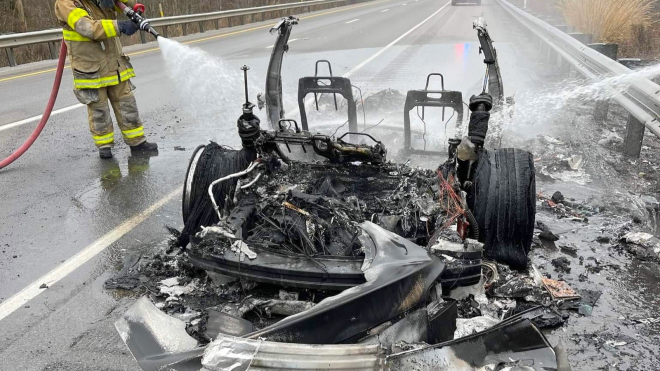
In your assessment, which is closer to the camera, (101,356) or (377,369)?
(377,369)

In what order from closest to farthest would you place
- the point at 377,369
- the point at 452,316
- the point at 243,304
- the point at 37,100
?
Result: the point at 377,369 < the point at 452,316 < the point at 243,304 < the point at 37,100

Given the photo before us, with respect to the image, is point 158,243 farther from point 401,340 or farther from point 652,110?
point 652,110

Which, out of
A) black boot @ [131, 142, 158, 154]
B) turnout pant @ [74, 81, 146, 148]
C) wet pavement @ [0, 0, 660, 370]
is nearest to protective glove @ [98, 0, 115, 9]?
turnout pant @ [74, 81, 146, 148]

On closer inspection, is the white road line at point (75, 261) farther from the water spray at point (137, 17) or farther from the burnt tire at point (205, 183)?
the water spray at point (137, 17)

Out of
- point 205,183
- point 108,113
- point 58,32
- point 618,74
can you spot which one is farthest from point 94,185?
point 58,32

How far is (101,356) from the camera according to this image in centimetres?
326

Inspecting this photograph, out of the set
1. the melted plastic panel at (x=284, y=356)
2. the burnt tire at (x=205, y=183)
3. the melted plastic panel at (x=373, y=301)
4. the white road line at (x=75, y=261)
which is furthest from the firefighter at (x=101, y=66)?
the melted plastic panel at (x=284, y=356)

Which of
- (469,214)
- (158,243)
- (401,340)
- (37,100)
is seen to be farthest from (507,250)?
(37,100)

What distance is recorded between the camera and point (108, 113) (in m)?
7.40

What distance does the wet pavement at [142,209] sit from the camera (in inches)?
133

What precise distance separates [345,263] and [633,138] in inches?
207

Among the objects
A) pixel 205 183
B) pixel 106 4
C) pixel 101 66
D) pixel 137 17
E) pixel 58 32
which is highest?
pixel 106 4

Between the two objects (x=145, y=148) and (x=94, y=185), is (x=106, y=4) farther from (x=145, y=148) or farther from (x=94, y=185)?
(x=94, y=185)

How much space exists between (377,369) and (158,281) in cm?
236
